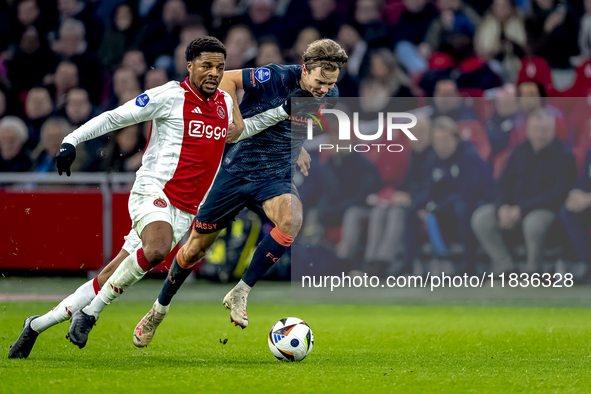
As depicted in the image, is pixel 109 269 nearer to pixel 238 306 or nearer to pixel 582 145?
pixel 238 306

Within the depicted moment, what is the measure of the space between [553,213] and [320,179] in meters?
2.72

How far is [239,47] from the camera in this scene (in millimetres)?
11148

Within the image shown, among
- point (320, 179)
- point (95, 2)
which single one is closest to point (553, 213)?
point (320, 179)

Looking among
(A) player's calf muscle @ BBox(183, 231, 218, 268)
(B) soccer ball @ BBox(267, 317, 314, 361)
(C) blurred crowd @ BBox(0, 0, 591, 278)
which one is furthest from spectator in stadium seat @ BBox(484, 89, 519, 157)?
(B) soccer ball @ BBox(267, 317, 314, 361)

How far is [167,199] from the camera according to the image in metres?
5.40

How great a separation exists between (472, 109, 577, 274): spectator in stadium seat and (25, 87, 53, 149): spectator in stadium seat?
583 cm

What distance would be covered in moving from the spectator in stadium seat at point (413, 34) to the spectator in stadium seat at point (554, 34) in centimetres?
143

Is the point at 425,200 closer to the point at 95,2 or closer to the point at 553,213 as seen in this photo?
the point at 553,213

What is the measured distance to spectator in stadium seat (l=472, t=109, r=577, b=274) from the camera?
903 cm

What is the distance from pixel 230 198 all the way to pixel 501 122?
465cm

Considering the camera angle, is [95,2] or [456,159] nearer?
[456,159]

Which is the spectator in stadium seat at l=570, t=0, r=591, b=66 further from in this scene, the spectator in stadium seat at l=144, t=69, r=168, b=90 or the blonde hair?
the blonde hair

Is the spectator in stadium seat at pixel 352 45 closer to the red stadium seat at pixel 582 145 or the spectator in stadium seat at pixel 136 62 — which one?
the spectator in stadium seat at pixel 136 62

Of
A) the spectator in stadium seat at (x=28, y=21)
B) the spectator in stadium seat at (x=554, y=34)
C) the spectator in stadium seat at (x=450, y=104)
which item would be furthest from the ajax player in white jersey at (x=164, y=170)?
the spectator in stadium seat at (x=28, y=21)
